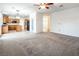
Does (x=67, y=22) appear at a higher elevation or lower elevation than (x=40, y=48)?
higher

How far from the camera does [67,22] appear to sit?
8.60 metres

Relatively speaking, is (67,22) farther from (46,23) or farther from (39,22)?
(46,23)

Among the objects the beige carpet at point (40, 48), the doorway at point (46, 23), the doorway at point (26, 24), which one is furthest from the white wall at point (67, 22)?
the doorway at point (26, 24)

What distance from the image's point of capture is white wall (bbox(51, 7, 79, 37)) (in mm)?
7675

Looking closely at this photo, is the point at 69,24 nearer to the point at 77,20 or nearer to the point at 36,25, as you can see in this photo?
the point at 77,20

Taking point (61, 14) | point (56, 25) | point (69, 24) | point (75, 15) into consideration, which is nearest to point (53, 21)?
point (56, 25)

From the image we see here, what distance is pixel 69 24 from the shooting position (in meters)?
8.36

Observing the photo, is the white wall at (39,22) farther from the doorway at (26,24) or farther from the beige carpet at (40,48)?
the beige carpet at (40,48)

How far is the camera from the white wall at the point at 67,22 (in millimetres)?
7675

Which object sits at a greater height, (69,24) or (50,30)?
(69,24)

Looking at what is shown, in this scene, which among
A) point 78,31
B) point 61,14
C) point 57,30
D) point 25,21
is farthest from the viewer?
point 25,21

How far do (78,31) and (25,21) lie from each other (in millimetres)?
8708

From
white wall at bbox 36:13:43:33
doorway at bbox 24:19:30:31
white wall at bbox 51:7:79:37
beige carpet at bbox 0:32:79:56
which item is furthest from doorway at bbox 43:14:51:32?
beige carpet at bbox 0:32:79:56

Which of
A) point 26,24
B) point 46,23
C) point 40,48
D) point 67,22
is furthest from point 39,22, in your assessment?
→ point 40,48
